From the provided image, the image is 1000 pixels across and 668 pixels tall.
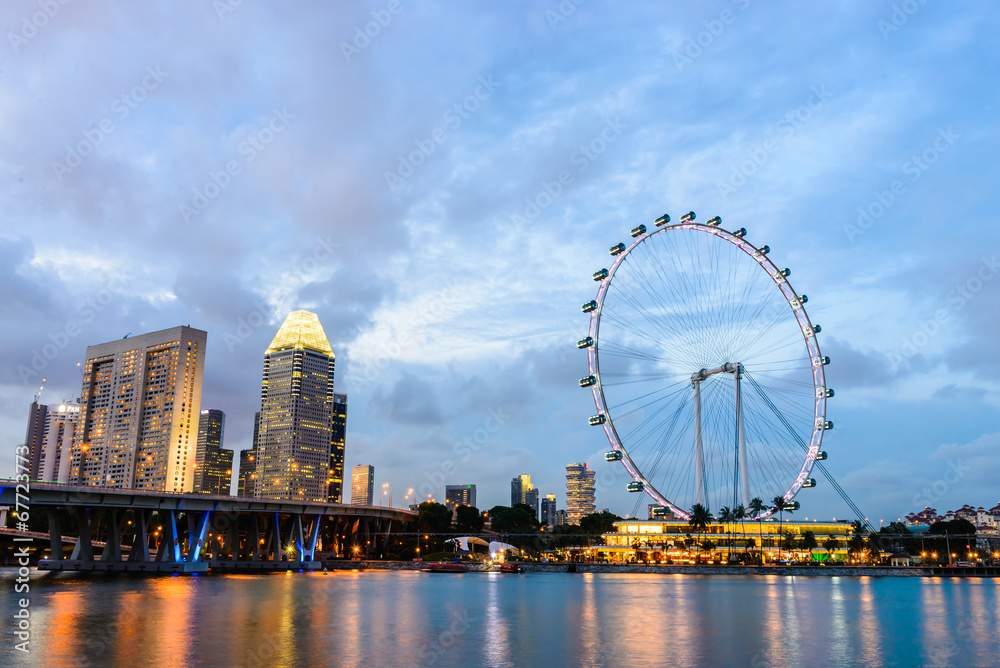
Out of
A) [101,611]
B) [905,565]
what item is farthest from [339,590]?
[905,565]

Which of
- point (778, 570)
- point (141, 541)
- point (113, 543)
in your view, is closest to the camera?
point (113, 543)

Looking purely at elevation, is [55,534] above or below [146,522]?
below

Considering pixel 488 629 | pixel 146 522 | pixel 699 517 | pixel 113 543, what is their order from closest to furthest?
pixel 488 629
pixel 113 543
pixel 146 522
pixel 699 517

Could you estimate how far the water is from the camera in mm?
43569

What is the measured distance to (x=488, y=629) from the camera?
58.1m

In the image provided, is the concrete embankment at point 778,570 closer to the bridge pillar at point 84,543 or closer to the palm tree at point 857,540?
the palm tree at point 857,540

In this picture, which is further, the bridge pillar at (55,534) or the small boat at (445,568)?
the small boat at (445,568)

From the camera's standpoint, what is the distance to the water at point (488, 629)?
43.6 metres

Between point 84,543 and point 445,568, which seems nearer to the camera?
point 84,543

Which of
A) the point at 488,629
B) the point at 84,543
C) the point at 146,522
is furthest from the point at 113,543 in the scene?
the point at 488,629

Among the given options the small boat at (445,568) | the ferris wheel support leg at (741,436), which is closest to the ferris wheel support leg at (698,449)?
the ferris wheel support leg at (741,436)

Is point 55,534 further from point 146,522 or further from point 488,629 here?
point 488,629

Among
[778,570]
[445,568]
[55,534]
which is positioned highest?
[55,534]

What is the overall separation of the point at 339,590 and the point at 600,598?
33157 mm
